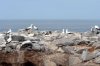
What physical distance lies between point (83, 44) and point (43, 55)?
355 centimetres

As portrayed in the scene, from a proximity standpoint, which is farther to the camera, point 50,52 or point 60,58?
point 50,52

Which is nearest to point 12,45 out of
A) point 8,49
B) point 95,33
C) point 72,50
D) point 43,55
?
point 8,49

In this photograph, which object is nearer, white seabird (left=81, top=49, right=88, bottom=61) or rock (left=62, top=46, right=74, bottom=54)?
white seabird (left=81, top=49, right=88, bottom=61)

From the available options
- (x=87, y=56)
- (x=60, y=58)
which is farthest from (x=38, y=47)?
(x=87, y=56)

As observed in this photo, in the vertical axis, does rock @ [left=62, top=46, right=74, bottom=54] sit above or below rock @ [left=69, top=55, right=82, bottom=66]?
above

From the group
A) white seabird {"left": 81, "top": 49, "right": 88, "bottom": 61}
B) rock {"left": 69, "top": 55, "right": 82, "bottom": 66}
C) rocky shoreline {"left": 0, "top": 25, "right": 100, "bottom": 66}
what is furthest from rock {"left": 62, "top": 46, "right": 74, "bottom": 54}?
white seabird {"left": 81, "top": 49, "right": 88, "bottom": 61}

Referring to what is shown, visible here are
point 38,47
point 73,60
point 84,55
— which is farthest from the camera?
point 38,47

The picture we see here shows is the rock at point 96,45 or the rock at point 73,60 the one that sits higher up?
the rock at point 96,45

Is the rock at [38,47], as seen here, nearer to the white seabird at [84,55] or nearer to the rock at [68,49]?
the rock at [68,49]

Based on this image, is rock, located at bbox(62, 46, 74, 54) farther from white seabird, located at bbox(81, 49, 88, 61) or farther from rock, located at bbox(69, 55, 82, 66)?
white seabird, located at bbox(81, 49, 88, 61)

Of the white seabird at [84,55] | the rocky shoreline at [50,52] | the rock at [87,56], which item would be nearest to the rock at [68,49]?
the rocky shoreline at [50,52]

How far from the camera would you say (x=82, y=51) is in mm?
24328

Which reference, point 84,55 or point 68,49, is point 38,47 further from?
point 84,55

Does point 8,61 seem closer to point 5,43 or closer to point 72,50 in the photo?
point 5,43
